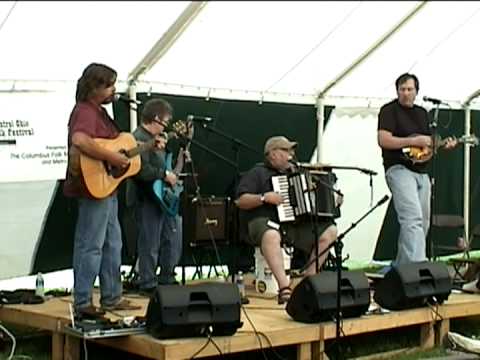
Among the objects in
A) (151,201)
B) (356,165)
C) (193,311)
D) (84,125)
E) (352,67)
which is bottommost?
(193,311)

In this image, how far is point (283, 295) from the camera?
5.83m

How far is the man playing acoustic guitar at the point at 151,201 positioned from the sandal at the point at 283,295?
819mm

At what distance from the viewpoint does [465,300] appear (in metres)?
5.98

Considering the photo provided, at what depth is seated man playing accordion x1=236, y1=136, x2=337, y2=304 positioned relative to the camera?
6.05 meters

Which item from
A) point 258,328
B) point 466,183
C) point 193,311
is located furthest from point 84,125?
point 466,183

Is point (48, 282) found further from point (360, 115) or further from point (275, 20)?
point (360, 115)

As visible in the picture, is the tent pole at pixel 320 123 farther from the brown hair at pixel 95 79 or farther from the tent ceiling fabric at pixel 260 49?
the brown hair at pixel 95 79

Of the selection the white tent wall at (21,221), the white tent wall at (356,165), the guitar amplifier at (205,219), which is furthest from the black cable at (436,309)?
the white tent wall at (21,221)

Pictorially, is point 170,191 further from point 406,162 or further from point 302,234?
point 406,162

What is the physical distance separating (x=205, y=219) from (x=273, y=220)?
78cm

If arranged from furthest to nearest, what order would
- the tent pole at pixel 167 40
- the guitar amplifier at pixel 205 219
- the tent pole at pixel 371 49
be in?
the tent pole at pixel 371 49
the guitar amplifier at pixel 205 219
the tent pole at pixel 167 40

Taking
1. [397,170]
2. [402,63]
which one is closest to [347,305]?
[397,170]

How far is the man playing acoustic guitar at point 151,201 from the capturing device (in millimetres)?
5699

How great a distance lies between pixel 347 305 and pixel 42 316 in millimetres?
1734
